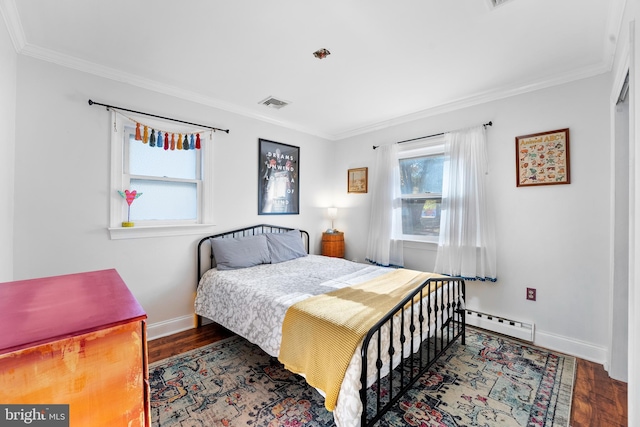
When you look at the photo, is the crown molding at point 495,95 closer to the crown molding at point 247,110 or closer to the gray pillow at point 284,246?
the crown molding at point 247,110

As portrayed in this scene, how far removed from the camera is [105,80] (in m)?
2.45

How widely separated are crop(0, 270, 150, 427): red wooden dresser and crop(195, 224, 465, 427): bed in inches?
41.4

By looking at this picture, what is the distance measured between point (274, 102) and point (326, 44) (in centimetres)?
124

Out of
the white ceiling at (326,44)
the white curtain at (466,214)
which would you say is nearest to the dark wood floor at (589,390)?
the white curtain at (466,214)

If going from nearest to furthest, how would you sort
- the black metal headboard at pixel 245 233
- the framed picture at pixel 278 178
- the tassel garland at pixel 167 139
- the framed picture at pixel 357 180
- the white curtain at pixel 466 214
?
the tassel garland at pixel 167 139, the white curtain at pixel 466 214, the black metal headboard at pixel 245 233, the framed picture at pixel 278 178, the framed picture at pixel 357 180

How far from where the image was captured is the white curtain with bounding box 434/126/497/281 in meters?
2.90

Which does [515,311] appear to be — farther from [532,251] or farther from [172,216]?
[172,216]

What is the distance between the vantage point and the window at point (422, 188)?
342 cm

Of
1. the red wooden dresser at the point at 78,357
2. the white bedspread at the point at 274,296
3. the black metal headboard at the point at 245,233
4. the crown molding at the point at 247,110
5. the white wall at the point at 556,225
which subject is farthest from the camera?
the black metal headboard at the point at 245,233

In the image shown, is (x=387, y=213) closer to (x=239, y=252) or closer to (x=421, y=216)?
(x=421, y=216)

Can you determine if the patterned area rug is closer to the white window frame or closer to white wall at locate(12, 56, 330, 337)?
white wall at locate(12, 56, 330, 337)

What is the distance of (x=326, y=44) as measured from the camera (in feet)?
6.82

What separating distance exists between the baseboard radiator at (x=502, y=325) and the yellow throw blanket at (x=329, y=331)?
1.43 meters

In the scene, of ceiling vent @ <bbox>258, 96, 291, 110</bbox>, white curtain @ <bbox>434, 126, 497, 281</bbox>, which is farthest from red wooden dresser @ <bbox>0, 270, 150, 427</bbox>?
white curtain @ <bbox>434, 126, 497, 281</bbox>
